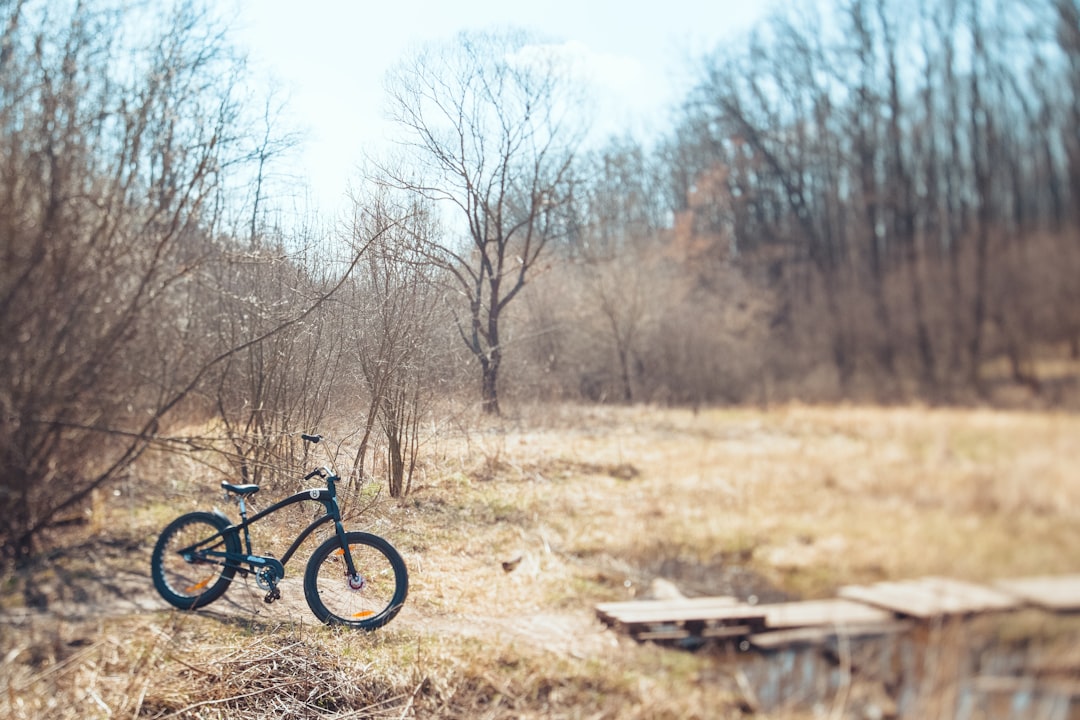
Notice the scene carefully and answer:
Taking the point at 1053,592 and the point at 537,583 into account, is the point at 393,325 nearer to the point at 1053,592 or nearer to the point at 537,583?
the point at 1053,592

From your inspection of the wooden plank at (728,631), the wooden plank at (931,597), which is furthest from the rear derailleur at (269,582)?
the wooden plank at (728,631)

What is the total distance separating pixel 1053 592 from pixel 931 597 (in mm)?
899

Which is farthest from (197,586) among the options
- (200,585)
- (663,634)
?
(663,634)

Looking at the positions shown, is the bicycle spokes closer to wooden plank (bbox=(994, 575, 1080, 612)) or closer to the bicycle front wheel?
the bicycle front wheel

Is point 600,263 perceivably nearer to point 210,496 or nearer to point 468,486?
point 468,486

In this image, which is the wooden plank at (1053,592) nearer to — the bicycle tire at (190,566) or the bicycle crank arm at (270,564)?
the bicycle crank arm at (270,564)

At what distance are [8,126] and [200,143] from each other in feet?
1.68

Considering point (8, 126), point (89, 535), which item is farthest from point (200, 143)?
point (89, 535)

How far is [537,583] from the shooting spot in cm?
385

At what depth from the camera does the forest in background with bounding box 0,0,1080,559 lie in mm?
1373

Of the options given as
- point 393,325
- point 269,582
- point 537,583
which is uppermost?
point 393,325

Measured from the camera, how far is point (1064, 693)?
5.02ft

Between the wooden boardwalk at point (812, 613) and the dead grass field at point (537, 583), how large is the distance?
0.06m

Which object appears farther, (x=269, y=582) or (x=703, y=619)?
(x=703, y=619)
